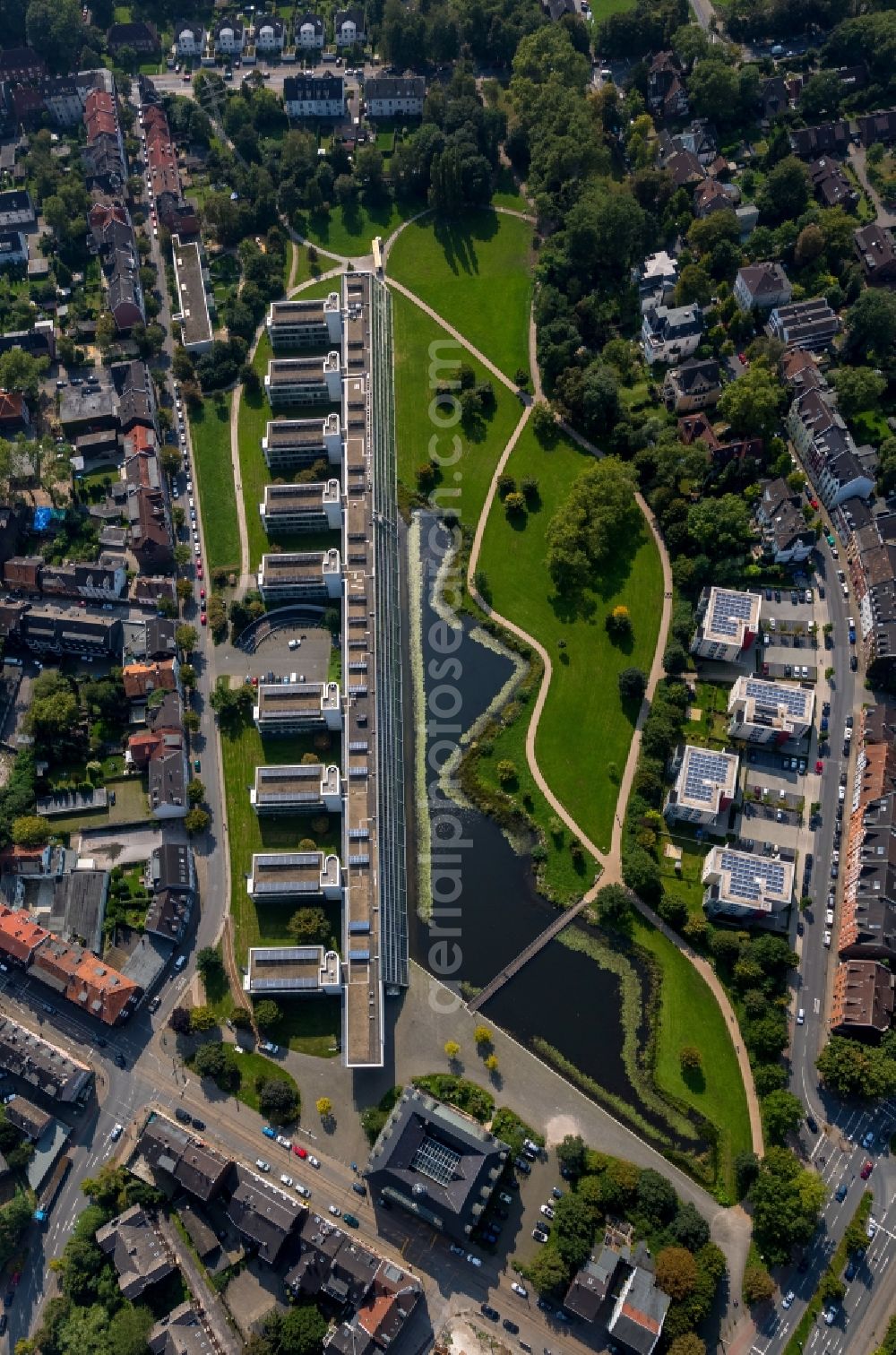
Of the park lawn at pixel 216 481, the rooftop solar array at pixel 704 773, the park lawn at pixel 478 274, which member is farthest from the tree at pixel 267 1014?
the park lawn at pixel 478 274

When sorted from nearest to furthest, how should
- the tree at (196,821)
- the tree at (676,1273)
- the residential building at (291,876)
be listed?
the tree at (676,1273), the residential building at (291,876), the tree at (196,821)

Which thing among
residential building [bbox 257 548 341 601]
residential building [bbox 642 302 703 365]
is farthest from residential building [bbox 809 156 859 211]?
residential building [bbox 257 548 341 601]

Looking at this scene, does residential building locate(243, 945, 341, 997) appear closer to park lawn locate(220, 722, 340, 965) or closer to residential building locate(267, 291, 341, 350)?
park lawn locate(220, 722, 340, 965)

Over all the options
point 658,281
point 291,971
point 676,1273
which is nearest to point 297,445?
point 658,281

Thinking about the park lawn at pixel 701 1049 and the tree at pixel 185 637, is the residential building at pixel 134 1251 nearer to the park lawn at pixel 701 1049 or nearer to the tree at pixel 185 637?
the park lawn at pixel 701 1049

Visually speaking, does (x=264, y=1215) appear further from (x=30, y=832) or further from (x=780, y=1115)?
(x=780, y=1115)

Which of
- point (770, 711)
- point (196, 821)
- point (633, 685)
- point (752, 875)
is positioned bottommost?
point (752, 875)
